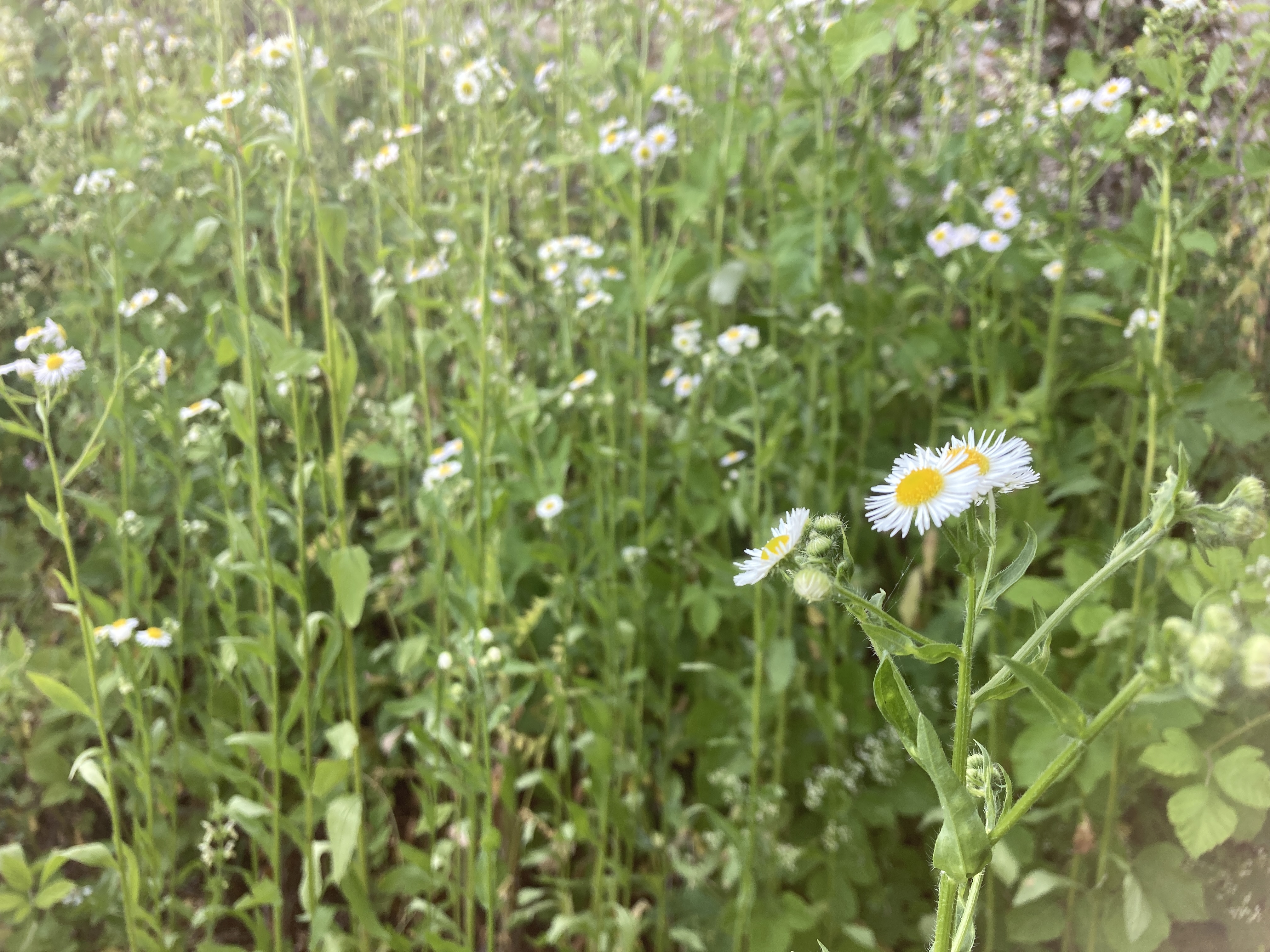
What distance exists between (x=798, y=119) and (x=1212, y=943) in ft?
3.38

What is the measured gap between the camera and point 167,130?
55.5 inches

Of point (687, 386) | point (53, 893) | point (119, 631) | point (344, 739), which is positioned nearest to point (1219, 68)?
point (687, 386)

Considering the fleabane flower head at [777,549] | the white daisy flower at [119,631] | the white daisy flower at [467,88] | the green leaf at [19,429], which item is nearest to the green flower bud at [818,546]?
the fleabane flower head at [777,549]

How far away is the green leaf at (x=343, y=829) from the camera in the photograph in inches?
36.7

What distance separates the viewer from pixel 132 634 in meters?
0.98

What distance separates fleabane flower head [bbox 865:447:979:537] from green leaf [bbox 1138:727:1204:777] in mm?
554

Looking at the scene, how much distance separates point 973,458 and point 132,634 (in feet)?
3.01

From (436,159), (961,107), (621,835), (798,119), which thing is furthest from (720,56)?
(621,835)

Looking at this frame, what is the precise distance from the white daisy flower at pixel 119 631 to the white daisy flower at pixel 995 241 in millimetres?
1022

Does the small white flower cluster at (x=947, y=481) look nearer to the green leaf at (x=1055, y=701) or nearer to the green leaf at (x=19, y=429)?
the green leaf at (x=1055, y=701)

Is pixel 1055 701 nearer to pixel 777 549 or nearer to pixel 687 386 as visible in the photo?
pixel 777 549

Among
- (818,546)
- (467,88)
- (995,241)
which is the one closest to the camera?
(818,546)

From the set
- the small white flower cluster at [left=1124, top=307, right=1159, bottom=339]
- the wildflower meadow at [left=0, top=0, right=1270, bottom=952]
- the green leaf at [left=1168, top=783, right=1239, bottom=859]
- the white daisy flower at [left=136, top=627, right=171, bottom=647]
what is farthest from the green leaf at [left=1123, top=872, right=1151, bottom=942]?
the white daisy flower at [left=136, top=627, right=171, bottom=647]

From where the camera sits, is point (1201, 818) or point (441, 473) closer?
point (1201, 818)
